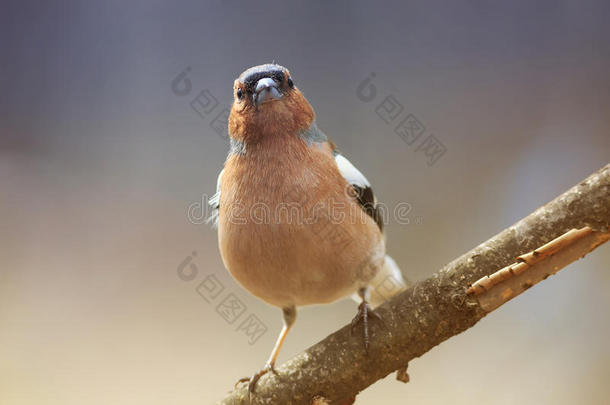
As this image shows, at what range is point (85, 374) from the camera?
336 cm

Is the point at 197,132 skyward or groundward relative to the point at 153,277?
skyward

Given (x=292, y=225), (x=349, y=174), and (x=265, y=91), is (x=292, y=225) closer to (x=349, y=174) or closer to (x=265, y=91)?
(x=349, y=174)

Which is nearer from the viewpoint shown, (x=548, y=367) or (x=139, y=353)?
(x=548, y=367)

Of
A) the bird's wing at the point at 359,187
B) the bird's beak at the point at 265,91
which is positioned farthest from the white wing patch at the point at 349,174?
the bird's beak at the point at 265,91

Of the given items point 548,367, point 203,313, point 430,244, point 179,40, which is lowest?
point 548,367

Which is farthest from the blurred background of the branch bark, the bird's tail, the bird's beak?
the branch bark

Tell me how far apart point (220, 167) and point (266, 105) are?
58.0 inches

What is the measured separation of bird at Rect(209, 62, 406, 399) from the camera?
194cm

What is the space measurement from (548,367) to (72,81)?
12.3ft

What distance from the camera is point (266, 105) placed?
205 cm

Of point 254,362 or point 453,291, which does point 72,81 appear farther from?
point 453,291

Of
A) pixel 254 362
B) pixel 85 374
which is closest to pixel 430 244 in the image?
pixel 254 362

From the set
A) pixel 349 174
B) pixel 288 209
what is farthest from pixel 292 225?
pixel 349 174

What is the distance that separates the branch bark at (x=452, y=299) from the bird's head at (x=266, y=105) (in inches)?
34.2
